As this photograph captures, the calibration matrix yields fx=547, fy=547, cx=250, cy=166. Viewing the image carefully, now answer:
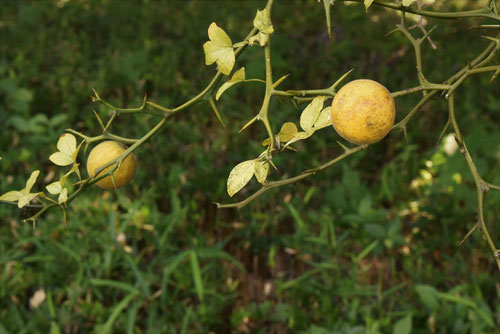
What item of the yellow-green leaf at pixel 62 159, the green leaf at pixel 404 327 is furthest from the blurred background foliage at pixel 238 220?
the yellow-green leaf at pixel 62 159

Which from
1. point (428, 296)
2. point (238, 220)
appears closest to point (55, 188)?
point (428, 296)

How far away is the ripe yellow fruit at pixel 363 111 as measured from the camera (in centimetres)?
76

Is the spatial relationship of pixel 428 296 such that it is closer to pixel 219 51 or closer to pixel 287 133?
pixel 287 133

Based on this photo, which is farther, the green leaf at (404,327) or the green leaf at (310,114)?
the green leaf at (404,327)

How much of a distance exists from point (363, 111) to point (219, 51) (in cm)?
22

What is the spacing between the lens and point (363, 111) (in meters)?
0.75

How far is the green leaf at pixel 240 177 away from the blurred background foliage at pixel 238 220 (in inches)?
14.7

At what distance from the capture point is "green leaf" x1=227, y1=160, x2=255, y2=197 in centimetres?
75

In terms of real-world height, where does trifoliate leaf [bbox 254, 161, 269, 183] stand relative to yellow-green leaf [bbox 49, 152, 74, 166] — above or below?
below

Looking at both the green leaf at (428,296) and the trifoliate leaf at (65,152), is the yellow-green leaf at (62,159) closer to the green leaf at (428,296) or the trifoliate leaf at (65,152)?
the trifoliate leaf at (65,152)

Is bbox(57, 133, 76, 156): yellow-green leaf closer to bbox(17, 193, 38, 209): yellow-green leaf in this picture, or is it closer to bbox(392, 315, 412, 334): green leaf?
bbox(17, 193, 38, 209): yellow-green leaf

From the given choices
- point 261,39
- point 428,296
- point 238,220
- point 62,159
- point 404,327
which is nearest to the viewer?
point 261,39

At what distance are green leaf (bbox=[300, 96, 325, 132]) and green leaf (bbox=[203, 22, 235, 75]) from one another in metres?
0.13

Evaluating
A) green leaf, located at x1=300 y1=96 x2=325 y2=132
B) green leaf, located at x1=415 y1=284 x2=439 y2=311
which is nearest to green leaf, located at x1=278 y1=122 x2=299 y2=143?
green leaf, located at x1=300 y1=96 x2=325 y2=132
